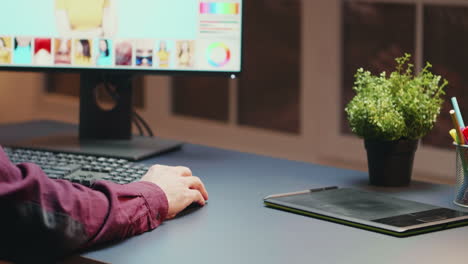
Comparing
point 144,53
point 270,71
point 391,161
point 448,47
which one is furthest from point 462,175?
point 270,71

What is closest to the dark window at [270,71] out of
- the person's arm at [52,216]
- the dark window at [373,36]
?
the dark window at [373,36]

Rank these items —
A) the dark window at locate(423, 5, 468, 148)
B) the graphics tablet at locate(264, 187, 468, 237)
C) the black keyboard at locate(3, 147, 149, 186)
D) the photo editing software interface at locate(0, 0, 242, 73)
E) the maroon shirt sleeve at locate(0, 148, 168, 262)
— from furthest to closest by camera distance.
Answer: the dark window at locate(423, 5, 468, 148)
the photo editing software interface at locate(0, 0, 242, 73)
the black keyboard at locate(3, 147, 149, 186)
the graphics tablet at locate(264, 187, 468, 237)
the maroon shirt sleeve at locate(0, 148, 168, 262)

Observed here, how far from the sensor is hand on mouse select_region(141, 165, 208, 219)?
59.8 inches

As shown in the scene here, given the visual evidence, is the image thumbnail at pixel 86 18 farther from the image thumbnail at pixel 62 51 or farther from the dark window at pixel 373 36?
the dark window at pixel 373 36

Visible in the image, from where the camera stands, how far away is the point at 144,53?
2.05 metres

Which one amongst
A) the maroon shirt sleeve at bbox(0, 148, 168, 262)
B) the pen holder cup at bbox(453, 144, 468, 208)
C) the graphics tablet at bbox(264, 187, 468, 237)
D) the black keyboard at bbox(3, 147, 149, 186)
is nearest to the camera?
the maroon shirt sleeve at bbox(0, 148, 168, 262)

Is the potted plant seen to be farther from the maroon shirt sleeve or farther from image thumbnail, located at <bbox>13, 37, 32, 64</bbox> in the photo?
image thumbnail, located at <bbox>13, 37, 32, 64</bbox>

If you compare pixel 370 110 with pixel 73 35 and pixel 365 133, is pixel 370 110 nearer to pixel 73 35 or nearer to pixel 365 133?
pixel 365 133

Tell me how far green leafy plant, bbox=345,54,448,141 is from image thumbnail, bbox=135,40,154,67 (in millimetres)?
501

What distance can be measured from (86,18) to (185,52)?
0.23 m

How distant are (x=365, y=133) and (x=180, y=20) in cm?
51

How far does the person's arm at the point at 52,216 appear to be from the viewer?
1.31m

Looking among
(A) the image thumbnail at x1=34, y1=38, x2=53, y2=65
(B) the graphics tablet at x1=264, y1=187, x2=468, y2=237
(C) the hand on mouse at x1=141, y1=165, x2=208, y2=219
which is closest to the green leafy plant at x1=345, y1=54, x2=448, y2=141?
(B) the graphics tablet at x1=264, y1=187, x2=468, y2=237

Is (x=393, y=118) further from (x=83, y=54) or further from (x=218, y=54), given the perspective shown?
(x=83, y=54)
